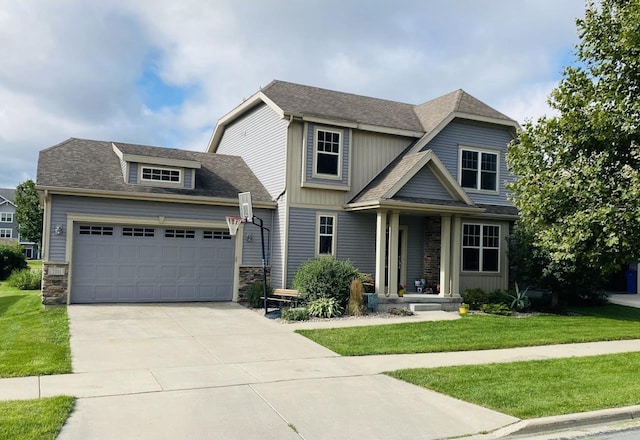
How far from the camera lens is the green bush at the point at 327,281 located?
14.9 m

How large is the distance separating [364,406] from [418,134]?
13.0 meters

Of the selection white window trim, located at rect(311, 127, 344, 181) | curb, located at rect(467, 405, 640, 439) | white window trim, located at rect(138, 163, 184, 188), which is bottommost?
curb, located at rect(467, 405, 640, 439)

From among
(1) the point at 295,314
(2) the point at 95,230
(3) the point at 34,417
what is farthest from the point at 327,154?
(3) the point at 34,417

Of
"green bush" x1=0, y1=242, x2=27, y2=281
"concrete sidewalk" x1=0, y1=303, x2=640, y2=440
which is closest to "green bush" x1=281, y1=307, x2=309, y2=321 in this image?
"concrete sidewalk" x1=0, y1=303, x2=640, y2=440

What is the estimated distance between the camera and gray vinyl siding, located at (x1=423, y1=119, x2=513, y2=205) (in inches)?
741

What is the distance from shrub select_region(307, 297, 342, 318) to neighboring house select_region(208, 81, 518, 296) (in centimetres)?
201

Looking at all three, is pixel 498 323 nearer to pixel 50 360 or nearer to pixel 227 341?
pixel 227 341

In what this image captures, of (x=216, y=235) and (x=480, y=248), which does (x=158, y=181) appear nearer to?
(x=216, y=235)

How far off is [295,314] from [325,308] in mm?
901

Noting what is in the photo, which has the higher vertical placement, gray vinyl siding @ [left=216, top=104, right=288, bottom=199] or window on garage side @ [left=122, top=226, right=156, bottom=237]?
gray vinyl siding @ [left=216, top=104, right=288, bottom=199]

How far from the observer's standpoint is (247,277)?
17016 millimetres

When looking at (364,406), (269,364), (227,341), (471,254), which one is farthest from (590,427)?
(471,254)

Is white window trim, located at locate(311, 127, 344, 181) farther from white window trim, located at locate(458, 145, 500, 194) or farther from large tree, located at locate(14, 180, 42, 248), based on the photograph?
large tree, located at locate(14, 180, 42, 248)

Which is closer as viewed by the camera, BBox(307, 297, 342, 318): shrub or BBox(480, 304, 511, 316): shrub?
BBox(307, 297, 342, 318): shrub
